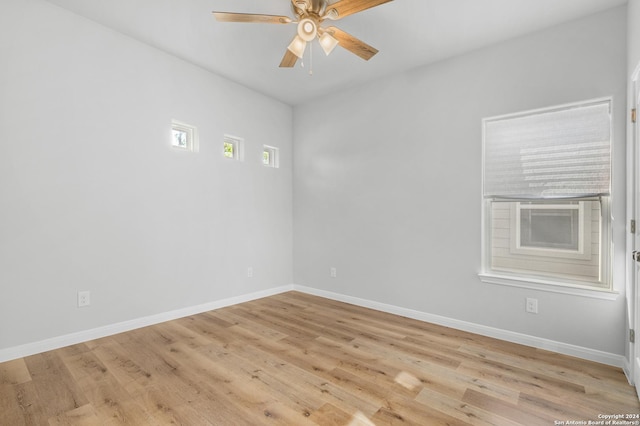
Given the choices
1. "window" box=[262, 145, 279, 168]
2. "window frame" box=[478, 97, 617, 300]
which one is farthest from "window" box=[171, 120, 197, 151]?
"window frame" box=[478, 97, 617, 300]

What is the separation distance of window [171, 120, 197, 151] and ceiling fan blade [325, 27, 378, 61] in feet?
7.09

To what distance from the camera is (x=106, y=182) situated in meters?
3.02

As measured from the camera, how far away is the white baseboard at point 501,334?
8.29 feet

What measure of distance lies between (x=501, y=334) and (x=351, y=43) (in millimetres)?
3055

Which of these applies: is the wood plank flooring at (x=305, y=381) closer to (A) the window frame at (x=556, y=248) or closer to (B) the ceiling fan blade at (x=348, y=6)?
(A) the window frame at (x=556, y=248)

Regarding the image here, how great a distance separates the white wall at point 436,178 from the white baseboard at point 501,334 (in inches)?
2.0

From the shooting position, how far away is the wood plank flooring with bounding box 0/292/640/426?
187 cm

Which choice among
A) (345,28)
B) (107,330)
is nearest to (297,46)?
(345,28)

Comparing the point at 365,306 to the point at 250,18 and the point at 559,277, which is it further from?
the point at 250,18

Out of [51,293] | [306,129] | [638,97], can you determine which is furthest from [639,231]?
→ [51,293]

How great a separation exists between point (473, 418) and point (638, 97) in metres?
2.46

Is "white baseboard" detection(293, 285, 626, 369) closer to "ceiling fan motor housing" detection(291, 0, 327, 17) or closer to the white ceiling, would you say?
the white ceiling

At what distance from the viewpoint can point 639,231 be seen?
81.0 inches

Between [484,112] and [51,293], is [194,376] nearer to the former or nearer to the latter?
[51,293]
